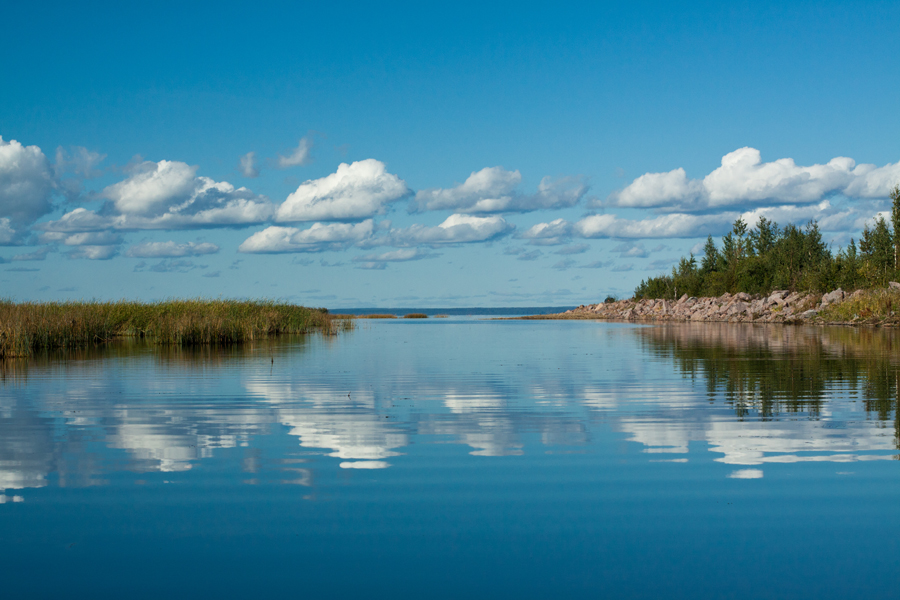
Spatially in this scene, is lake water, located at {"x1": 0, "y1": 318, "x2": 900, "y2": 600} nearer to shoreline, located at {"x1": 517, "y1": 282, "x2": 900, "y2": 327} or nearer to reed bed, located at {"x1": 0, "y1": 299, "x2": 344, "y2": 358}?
reed bed, located at {"x1": 0, "y1": 299, "x2": 344, "y2": 358}

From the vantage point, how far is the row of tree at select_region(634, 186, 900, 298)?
58.0 meters

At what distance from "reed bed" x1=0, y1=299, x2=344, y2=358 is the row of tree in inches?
1710

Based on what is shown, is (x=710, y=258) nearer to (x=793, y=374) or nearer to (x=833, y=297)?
(x=833, y=297)

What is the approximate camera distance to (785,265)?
70375mm

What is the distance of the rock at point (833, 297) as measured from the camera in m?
53.2

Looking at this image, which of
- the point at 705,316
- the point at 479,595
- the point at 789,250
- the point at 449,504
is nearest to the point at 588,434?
the point at 449,504

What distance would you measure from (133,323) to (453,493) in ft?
105

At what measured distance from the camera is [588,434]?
917cm

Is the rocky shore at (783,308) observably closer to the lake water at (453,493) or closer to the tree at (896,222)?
the tree at (896,222)

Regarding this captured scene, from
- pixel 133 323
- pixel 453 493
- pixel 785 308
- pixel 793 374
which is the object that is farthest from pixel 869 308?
pixel 453 493

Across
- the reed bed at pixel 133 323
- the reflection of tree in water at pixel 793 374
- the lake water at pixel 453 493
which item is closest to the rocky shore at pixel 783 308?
the reflection of tree in water at pixel 793 374

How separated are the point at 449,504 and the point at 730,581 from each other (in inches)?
91.5

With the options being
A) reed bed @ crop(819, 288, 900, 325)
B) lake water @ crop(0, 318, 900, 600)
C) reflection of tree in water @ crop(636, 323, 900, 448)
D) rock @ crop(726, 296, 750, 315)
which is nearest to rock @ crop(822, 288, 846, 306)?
reed bed @ crop(819, 288, 900, 325)

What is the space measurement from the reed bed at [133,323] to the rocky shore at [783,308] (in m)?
36.1
